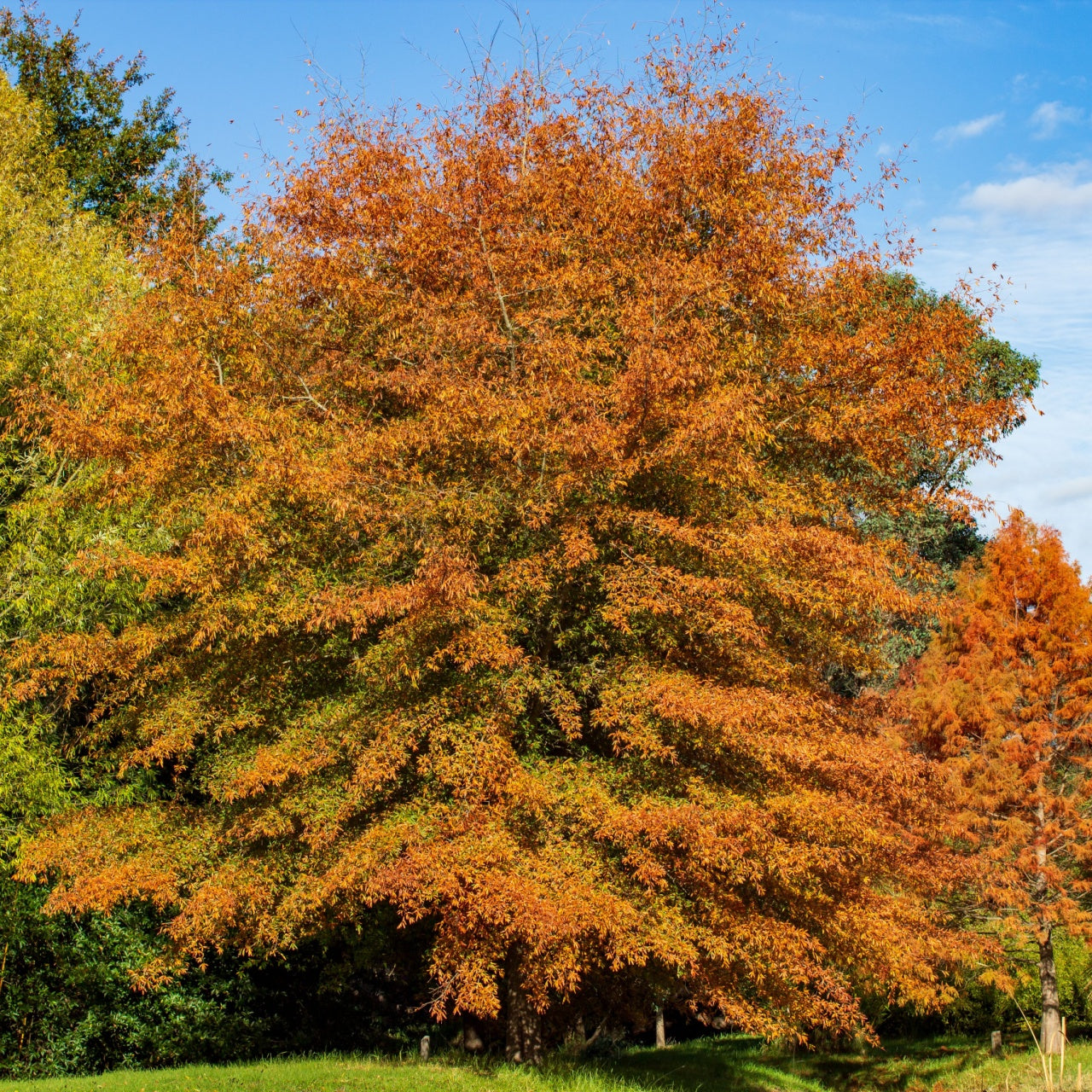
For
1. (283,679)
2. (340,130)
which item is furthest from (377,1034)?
(340,130)

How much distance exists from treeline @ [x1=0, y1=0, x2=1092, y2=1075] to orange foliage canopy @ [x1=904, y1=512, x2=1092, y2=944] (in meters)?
5.83

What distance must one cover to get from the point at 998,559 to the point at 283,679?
15967mm

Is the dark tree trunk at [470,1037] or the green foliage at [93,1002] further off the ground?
the green foliage at [93,1002]

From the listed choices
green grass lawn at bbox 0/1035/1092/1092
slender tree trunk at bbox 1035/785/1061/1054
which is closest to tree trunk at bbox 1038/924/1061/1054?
slender tree trunk at bbox 1035/785/1061/1054

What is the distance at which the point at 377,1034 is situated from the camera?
62.4 feet

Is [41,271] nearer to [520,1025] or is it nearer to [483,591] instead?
[483,591]

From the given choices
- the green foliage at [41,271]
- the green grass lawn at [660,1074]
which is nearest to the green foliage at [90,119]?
the green foliage at [41,271]

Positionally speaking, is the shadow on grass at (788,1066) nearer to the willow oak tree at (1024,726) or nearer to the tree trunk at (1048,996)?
the tree trunk at (1048,996)

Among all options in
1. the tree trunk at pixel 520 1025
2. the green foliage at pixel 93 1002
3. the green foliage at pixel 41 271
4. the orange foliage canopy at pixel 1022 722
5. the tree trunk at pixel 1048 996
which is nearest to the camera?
the tree trunk at pixel 520 1025

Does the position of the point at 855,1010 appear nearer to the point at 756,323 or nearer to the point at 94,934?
the point at 756,323

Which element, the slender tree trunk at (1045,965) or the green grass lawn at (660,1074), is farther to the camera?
the slender tree trunk at (1045,965)

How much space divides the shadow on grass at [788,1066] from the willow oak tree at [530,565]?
156 cm

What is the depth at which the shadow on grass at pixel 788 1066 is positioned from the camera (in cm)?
1424

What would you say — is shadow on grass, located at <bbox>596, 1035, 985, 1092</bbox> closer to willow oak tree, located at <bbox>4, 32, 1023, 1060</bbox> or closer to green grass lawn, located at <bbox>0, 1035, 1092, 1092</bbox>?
green grass lawn, located at <bbox>0, 1035, 1092, 1092</bbox>
